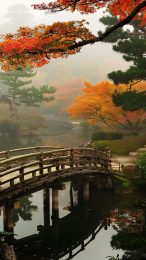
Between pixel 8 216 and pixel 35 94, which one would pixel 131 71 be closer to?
pixel 8 216

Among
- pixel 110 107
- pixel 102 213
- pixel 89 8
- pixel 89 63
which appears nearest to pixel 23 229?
pixel 102 213

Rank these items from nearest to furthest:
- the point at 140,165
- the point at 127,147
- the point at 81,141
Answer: the point at 140,165, the point at 127,147, the point at 81,141

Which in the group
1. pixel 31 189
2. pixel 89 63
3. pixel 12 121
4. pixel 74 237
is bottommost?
pixel 74 237

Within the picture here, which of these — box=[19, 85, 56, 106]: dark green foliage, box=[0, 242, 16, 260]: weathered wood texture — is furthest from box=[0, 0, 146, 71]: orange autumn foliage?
box=[19, 85, 56, 106]: dark green foliage

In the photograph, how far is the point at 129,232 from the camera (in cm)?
1478

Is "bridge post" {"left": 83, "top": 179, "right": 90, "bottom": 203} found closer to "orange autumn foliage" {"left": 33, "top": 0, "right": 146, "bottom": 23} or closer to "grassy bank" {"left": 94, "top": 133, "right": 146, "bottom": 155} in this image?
"grassy bank" {"left": 94, "top": 133, "right": 146, "bottom": 155}

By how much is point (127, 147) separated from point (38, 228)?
13182 millimetres

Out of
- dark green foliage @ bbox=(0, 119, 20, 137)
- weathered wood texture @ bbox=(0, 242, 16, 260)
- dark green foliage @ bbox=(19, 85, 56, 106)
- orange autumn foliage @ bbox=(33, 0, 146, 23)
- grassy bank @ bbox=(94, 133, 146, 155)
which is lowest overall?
weathered wood texture @ bbox=(0, 242, 16, 260)

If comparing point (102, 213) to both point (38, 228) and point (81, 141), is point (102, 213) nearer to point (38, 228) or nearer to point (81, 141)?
point (38, 228)

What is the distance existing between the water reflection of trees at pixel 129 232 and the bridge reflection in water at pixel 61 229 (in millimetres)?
793

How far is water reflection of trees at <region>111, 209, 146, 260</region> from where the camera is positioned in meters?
13.4

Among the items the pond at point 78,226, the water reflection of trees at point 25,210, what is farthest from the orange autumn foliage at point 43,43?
the water reflection of trees at point 25,210

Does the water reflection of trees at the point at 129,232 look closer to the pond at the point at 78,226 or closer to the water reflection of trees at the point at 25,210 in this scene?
the pond at the point at 78,226

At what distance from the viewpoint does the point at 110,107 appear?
1373 inches
